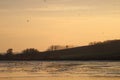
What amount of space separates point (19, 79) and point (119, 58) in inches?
4556

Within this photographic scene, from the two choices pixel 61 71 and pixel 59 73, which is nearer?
pixel 59 73

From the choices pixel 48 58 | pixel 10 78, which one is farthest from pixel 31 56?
pixel 10 78

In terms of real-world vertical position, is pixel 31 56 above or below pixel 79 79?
above

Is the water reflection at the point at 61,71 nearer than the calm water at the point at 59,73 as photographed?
No

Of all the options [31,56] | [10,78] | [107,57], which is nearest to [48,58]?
[31,56]

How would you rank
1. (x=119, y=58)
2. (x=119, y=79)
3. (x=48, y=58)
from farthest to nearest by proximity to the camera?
(x=48, y=58)
(x=119, y=58)
(x=119, y=79)

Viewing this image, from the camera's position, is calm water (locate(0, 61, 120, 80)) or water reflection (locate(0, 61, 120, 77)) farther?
water reflection (locate(0, 61, 120, 77))

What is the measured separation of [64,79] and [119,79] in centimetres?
469

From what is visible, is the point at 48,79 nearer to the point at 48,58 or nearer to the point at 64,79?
the point at 64,79

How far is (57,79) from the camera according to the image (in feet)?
145

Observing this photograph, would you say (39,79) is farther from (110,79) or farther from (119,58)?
(119,58)

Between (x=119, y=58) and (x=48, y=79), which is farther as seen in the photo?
(x=119, y=58)

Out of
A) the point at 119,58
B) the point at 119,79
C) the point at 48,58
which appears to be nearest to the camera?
the point at 119,79

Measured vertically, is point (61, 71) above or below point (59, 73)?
above
